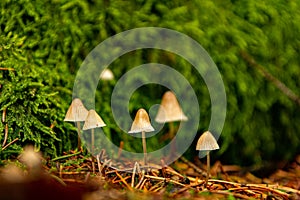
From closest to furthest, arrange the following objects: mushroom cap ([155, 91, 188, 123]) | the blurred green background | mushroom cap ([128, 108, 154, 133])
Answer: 1. mushroom cap ([128, 108, 154, 133])
2. mushroom cap ([155, 91, 188, 123])
3. the blurred green background

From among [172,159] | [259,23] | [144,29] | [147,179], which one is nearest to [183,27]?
[144,29]

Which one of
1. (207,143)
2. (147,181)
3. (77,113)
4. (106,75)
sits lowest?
(147,181)

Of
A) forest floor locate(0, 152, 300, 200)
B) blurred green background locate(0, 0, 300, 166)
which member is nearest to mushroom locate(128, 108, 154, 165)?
forest floor locate(0, 152, 300, 200)

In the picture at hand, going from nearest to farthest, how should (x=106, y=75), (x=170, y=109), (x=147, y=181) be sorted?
(x=147, y=181)
(x=170, y=109)
(x=106, y=75)

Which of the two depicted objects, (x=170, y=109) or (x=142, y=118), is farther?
(x=170, y=109)

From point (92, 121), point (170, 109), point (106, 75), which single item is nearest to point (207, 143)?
point (170, 109)

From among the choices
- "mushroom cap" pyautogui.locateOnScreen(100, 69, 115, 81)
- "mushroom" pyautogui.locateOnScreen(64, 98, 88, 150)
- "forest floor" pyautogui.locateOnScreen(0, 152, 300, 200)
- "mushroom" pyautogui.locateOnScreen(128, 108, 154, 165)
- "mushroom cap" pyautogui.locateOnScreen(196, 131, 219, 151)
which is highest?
"mushroom cap" pyautogui.locateOnScreen(100, 69, 115, 81)

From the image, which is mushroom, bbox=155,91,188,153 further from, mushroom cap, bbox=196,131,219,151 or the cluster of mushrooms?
mushroom cap, bbox=196,131,219,151

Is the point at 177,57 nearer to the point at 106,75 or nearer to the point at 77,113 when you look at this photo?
the point at 106,75
